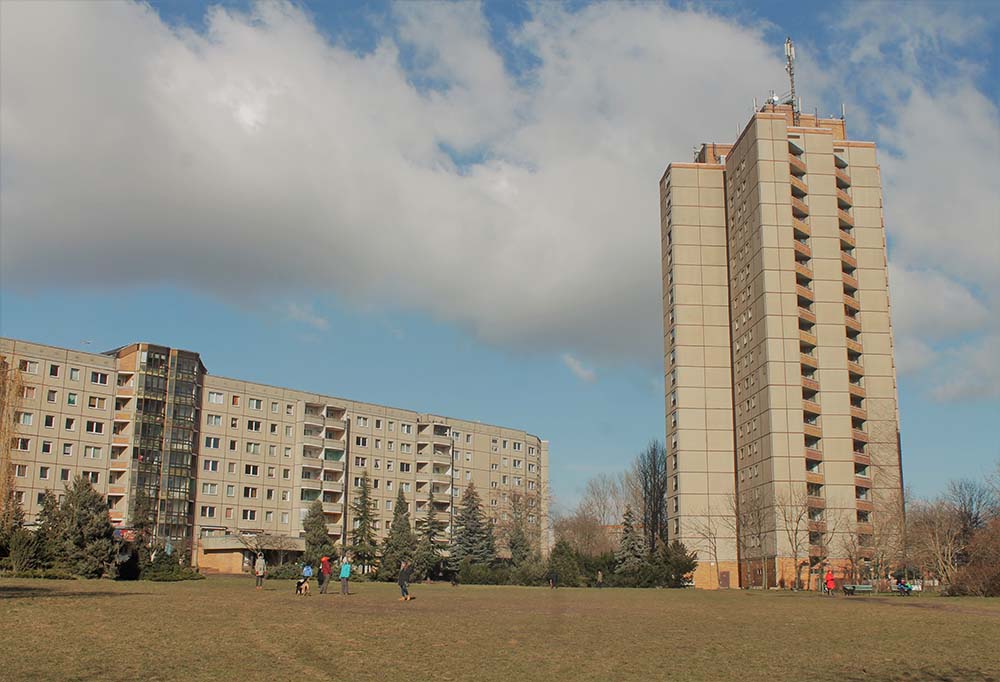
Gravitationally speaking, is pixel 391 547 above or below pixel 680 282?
below

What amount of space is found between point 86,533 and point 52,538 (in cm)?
218

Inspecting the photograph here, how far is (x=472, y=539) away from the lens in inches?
4104

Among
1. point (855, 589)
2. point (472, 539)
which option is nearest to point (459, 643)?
point (855, 589)

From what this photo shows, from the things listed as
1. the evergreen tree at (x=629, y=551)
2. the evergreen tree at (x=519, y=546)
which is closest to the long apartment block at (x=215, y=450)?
the evergreen tree at (x=519, y=546)

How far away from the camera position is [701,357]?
109 metres

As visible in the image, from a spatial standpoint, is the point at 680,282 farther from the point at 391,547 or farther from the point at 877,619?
the point at 877,619

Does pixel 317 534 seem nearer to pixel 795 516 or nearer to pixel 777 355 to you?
pixel 795 516

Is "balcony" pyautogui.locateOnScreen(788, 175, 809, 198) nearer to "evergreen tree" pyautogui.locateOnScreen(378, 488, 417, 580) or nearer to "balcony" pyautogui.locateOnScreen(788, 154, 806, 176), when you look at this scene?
"balcony" pyautogui.locateOnScreen(788, 154, 806, 176)

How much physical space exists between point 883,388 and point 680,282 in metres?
24.0

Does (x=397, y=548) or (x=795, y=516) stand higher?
(x=795, y=516)

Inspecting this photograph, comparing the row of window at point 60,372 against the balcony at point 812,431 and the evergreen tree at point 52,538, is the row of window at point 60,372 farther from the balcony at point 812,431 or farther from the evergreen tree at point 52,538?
the balcony at point 812,431

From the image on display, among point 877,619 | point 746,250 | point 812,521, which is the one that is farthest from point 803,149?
point 877,619

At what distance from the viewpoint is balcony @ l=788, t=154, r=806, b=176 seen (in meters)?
105

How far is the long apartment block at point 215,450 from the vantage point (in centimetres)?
10562
